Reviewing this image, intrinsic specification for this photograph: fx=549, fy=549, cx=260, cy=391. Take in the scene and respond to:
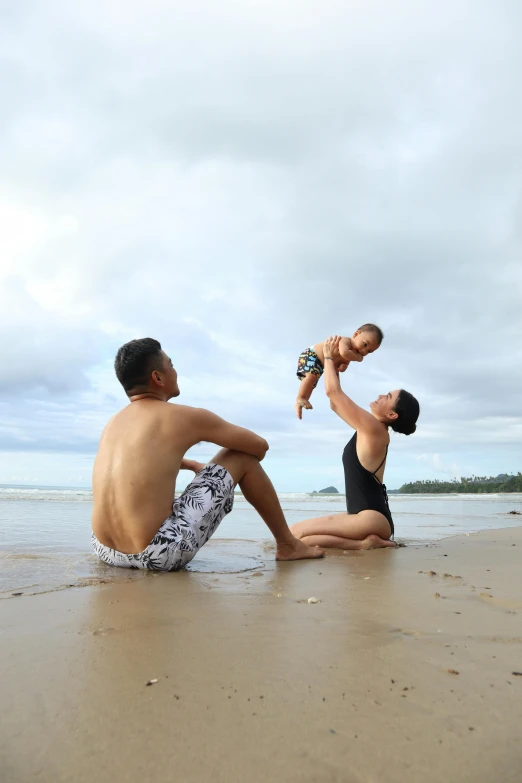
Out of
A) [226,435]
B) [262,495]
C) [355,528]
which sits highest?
[226,435]

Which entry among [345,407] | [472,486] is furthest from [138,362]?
[472,486]

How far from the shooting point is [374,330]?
19.1 ft

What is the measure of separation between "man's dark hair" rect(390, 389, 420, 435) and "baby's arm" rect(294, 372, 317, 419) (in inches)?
43.6

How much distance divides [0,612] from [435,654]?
1.63m

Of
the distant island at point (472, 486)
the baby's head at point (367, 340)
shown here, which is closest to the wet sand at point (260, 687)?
the baby's head at point (367, 340)

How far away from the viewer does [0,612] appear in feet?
7.06

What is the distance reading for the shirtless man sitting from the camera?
304cm

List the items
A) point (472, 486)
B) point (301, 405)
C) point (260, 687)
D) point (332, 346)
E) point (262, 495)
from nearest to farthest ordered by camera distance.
Answer: point (260, 687)
point (262, 495)
point (332, 346)
point (301, 405)
point (472, 486)

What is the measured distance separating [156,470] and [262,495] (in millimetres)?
907

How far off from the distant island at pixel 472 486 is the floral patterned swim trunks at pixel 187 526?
3276 centimetres

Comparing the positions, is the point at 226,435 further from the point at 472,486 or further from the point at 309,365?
the point at 472,486

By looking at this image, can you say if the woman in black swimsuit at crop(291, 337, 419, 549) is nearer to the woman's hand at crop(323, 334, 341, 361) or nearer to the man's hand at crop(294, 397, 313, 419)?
the woman's hand at crop(323, 334, 341, 361)

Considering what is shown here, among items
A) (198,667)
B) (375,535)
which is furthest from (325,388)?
(198,667)

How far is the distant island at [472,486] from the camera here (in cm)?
3453
